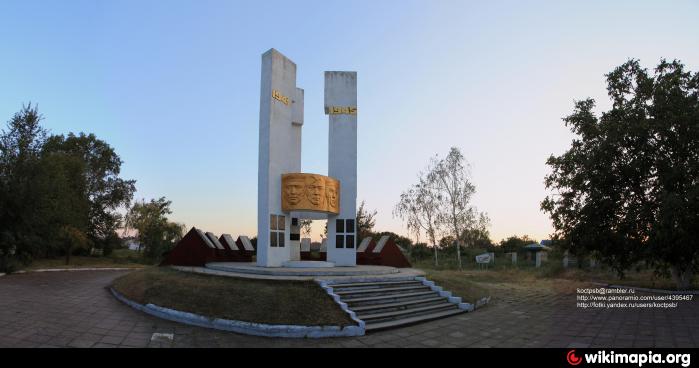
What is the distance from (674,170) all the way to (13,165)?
27.1 metres

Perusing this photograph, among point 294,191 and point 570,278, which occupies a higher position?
point 294,191

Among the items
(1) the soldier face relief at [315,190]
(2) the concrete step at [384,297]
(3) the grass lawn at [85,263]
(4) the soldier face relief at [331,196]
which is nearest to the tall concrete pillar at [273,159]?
(1) the soldier face relief at [315,190]

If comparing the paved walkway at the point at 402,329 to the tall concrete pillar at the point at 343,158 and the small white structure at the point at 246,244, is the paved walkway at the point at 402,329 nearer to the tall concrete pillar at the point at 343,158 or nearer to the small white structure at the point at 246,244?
the tall concrete pillar at the point at 343,158

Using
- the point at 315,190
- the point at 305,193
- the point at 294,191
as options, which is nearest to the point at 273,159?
the point at 294,191

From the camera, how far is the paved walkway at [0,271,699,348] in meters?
7.48

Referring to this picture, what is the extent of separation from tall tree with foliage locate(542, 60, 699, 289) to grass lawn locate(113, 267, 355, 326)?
11432 mm

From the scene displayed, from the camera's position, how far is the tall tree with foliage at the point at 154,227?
32.7 m

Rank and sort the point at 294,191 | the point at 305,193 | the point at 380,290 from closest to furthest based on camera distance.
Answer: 1. the point at 380,290
2. the point at 294,191
3. the point at 305,193

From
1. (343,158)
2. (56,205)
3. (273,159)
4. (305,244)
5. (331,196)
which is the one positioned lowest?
(305,244)

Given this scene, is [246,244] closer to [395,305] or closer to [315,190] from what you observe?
[315,190]

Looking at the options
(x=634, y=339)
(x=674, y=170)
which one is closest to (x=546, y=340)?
(x=634, y=339)
